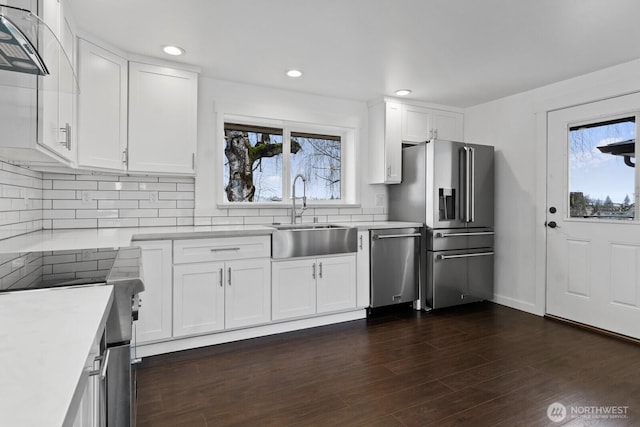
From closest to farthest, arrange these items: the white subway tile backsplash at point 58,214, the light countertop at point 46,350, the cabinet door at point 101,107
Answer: the light countertop at point 46,350 < the cabinet door at point 101,107 < the white subway tile backsplash at point 58,214

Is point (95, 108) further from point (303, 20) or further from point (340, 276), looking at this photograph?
point (340, 276)

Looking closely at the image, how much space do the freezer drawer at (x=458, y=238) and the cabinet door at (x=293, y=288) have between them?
1.32m

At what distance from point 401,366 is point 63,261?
207 cm

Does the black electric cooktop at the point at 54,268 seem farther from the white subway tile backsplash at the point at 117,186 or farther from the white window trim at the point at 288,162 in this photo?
the white window trim at the point at 288,162

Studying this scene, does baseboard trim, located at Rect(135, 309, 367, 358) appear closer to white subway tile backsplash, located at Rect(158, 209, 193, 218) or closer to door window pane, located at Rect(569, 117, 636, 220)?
white subway tile backsplash, located at Rect(158, 209, 193, 218)

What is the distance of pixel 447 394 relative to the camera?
2.13 m

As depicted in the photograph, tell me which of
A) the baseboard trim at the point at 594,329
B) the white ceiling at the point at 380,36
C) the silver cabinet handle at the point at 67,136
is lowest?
the baseboard trim at the point at 594,329

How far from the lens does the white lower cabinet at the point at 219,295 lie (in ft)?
8.99

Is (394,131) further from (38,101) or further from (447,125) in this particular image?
(38,101)

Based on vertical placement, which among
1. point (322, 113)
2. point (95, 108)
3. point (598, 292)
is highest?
point (322, 113)

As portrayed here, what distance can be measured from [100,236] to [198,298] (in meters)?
0.81

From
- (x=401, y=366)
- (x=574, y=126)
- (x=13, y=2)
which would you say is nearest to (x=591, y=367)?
(x=401, y=366)

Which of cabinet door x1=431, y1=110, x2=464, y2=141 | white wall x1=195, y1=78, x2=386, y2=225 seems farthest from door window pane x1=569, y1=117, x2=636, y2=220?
white wall x1=195, y1=78, x2=386, y2=225

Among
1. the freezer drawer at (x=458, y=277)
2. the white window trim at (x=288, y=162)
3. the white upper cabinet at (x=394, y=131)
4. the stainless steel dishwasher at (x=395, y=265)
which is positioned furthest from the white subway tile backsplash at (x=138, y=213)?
the freezer drawer at (x=458, y=277)
